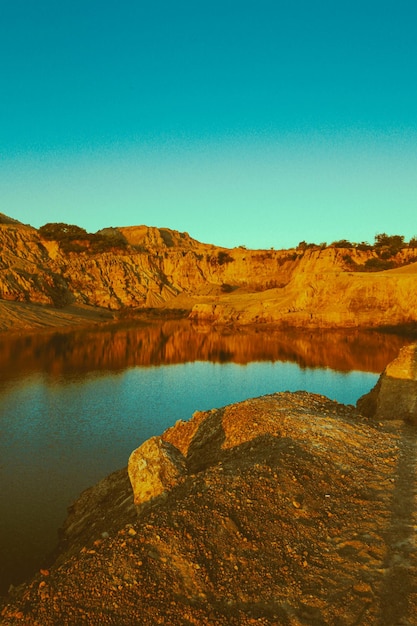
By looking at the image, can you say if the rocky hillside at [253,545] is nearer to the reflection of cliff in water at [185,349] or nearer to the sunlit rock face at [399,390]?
the sunlit rock face at [399,390]

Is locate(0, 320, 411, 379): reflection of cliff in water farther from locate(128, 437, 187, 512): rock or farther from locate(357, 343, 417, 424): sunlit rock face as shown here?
locate(128, 437, 187, 512): rock

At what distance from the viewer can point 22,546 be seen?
33.6 feet

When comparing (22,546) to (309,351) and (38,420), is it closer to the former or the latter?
(38,420)

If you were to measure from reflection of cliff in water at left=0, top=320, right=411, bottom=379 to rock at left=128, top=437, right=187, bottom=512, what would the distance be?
22732mm

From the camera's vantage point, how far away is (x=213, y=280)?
275ft

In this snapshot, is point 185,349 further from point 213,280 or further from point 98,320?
point 213,280

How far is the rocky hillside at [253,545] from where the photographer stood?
527cm

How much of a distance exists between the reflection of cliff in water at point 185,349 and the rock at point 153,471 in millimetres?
22732

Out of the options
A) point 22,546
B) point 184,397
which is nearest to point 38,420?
point 184,397

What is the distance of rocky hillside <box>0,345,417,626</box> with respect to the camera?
5.27 meters

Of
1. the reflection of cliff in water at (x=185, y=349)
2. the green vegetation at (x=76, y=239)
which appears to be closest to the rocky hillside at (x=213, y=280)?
the green vegetation at (x=76, y=239)

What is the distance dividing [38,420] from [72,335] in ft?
103

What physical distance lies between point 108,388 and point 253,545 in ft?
67.5

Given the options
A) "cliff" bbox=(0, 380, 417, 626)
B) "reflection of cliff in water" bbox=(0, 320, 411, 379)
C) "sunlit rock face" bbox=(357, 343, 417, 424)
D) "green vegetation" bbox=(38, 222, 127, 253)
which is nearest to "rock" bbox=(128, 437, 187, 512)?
"cliff" bbox=(0, 380, 417, 626)
